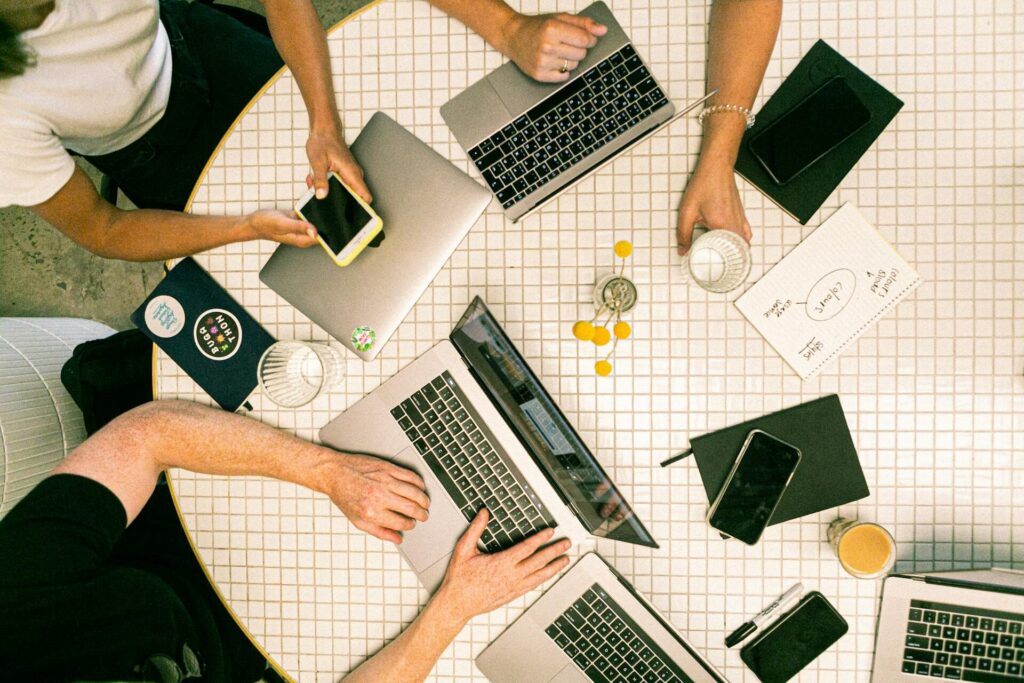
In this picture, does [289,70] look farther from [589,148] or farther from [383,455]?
[383,455]

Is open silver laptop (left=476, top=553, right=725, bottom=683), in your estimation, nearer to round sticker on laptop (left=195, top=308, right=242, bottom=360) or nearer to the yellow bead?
the yellow bead

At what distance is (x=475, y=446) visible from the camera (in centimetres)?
112

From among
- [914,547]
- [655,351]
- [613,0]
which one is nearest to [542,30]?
[613,0]

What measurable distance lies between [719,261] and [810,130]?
0.88ft

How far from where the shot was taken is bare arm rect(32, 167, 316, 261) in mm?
1110

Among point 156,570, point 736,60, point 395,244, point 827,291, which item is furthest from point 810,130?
point 156,570

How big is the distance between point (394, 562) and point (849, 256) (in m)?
0.99

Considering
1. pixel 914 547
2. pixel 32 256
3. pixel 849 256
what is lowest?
pixel 914 547

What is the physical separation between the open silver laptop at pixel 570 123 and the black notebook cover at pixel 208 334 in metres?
0.55

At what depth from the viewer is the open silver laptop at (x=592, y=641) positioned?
3.39ft

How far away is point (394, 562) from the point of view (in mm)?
1165

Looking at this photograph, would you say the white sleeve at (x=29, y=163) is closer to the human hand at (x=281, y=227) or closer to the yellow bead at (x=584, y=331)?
the human hand at (x=281, y=227)

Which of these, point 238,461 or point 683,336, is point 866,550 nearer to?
point 683,336

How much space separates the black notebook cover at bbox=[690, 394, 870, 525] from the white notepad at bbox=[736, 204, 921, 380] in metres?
0.07
